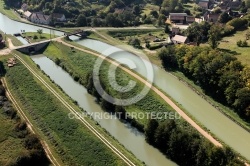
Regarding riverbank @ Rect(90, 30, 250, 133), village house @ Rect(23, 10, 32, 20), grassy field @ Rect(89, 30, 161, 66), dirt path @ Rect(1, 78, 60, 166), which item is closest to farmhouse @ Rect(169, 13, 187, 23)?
grassy field @ Rect(89, 30, 161, 66)

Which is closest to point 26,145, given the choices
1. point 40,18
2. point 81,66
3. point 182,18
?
point 81,66

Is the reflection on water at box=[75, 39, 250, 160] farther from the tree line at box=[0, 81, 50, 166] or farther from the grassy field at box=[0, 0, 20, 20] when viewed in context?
the grassy field at box=[0, 0, 20, 20]

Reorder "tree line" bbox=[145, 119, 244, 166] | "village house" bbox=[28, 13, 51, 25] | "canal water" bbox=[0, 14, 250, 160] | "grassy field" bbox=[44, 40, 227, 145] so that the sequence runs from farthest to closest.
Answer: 1. "village house" bbox=[28, 13, 51, 25]
2. "grassy field" bbox=[44, 40, 227, 145]
3. "canal water" bbox=[0, 14, 250, 160]
4. "tree line" bbox=[145, 119, 244, 166]

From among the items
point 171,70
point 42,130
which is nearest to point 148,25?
point 171,70

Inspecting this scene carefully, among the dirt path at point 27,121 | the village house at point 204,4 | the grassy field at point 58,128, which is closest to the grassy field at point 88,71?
the grassy field at point 58,128

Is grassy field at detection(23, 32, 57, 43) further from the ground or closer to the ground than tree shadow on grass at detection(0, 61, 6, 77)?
further from the ground

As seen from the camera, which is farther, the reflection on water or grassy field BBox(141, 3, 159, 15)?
grassy field BBox(141, 3, 159, 15)

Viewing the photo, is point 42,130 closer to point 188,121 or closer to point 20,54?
point 188,121
